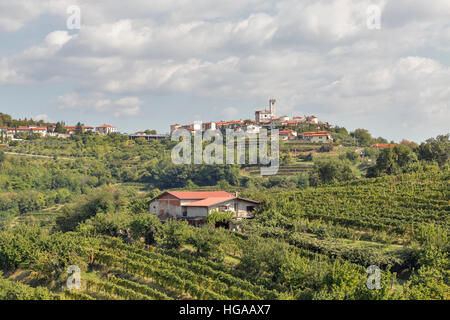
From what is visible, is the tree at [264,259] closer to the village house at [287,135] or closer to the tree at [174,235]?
the tree at [174,235]

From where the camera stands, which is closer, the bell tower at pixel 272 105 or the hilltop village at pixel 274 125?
the hilltop village at pixel 274 125

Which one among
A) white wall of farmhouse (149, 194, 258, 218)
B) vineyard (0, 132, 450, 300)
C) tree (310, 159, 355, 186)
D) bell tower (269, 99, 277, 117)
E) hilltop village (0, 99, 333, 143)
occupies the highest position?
bell tower (269, 99, 277, 117)

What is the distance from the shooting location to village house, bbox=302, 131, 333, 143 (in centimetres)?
11131

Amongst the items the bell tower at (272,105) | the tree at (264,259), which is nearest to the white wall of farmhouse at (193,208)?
the tree at (264,259)

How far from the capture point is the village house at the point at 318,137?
11131 cm

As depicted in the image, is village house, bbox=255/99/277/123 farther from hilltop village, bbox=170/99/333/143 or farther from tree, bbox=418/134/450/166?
tree, bbox=418/134/450/166

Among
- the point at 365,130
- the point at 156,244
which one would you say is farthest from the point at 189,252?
the point at 365,130

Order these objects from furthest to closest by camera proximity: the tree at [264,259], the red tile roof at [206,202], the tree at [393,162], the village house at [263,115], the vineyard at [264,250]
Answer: the village house at [263,115] → the tree at [393,162] → the red tile roof at [206,202] → the tree at [264,259] → the vineyard at [264,250]

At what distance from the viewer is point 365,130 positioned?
12438 cm

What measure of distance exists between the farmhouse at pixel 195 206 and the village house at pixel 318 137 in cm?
7155

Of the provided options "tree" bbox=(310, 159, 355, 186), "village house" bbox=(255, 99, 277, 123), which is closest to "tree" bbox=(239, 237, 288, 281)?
"tree" bbox=(310, 159, 355, 186)

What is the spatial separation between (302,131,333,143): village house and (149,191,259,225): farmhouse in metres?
71.6

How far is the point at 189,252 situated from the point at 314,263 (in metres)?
10.9
